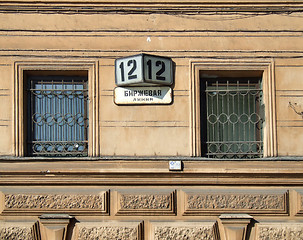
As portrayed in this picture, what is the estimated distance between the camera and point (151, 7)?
20.2 ft

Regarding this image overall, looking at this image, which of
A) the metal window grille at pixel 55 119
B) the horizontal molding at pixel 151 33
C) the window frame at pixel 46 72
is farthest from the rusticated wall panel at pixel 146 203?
the horizontal molding at pixel 151 33

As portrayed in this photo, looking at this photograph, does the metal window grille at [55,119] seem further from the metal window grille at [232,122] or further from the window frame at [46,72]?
the metal window grille at [232,122]

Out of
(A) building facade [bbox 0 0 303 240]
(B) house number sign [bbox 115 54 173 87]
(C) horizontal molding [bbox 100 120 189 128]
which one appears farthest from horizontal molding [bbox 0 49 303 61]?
(C) horizontal molding [bbox 100 120 189 128]

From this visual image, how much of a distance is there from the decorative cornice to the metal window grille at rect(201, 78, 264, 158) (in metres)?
1.05

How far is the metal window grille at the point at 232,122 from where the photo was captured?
6.23 meters

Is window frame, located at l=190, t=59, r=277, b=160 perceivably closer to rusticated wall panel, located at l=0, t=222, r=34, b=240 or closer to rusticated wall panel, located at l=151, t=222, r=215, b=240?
rusticated wall panel, located at l=151, t=222, r=215, b=240

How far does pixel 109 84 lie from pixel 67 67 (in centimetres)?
63

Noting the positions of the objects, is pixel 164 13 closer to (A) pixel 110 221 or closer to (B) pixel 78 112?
(B) pixel 78 112

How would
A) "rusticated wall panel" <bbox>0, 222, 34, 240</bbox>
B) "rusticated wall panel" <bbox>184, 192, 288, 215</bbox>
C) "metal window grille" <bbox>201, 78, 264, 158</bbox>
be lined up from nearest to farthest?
"rusticated wall panel" <bbox>0, 222, 34, 240</bbox> → "rusticated wall panel" <bbox>184, 192, 288, 215</bbox> → "metal window grille" <bbox>201, 78, 264, 158</bbox>

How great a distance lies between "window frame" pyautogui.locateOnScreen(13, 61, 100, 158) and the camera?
5.98 meters

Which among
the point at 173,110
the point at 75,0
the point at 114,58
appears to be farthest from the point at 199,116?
the point at 75,0

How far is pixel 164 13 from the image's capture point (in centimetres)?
616

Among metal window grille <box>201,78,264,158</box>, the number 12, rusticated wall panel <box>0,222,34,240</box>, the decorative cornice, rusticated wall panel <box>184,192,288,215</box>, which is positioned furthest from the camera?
metal window grille <box>201,78,264,158</box>

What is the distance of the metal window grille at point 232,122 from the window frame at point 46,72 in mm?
1526
